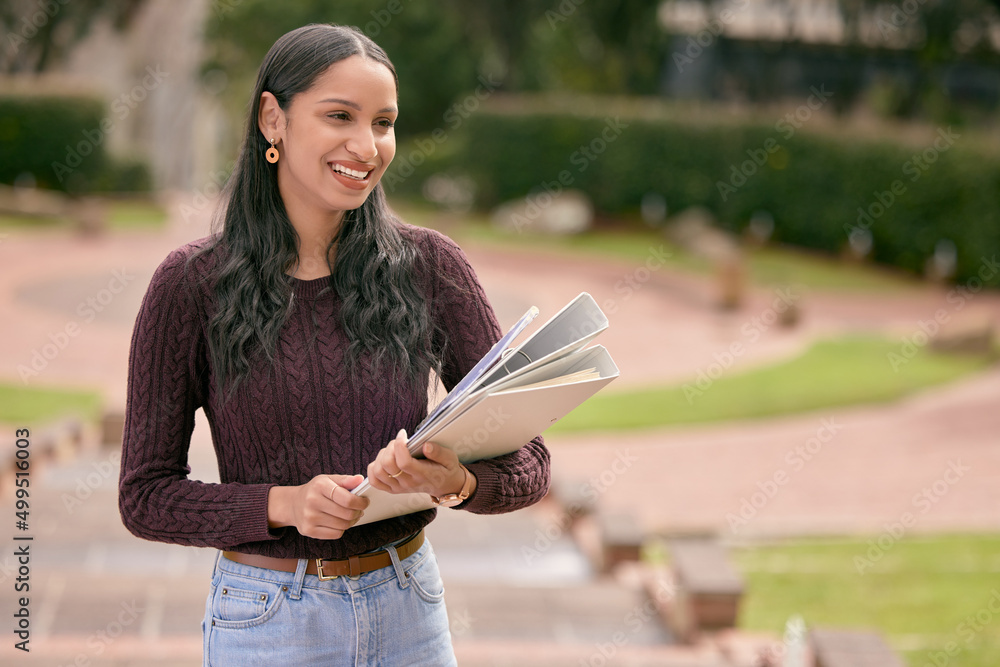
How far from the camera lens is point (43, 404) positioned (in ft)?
34.4

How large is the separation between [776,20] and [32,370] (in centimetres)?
3079

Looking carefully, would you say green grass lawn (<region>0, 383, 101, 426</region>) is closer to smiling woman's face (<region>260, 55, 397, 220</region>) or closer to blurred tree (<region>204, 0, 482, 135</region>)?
smiling woman's face (<region>260, 55, 397, 220</region>)

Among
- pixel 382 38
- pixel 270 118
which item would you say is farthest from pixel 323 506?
pixel 382 38

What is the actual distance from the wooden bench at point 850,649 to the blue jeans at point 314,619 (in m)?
2.08

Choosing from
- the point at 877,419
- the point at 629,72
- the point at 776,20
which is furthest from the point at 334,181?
the point at 776,20

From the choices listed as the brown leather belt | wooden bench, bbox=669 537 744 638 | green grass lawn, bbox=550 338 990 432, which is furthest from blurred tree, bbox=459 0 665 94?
the brown leather belt

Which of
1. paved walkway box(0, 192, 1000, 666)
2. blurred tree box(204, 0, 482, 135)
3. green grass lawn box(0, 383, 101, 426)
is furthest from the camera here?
blurred tree box(204, 0, 482, 135)

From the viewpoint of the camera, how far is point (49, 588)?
4.56 meters

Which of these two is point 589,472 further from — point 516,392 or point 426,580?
point 516,392

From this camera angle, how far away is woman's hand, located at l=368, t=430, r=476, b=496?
178 cm

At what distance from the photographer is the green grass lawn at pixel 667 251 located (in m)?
19.9

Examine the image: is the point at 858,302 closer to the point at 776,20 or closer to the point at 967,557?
the point at 967,557

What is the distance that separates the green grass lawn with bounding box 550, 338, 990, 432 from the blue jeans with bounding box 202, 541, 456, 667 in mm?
8746

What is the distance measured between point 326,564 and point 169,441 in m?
0.36
